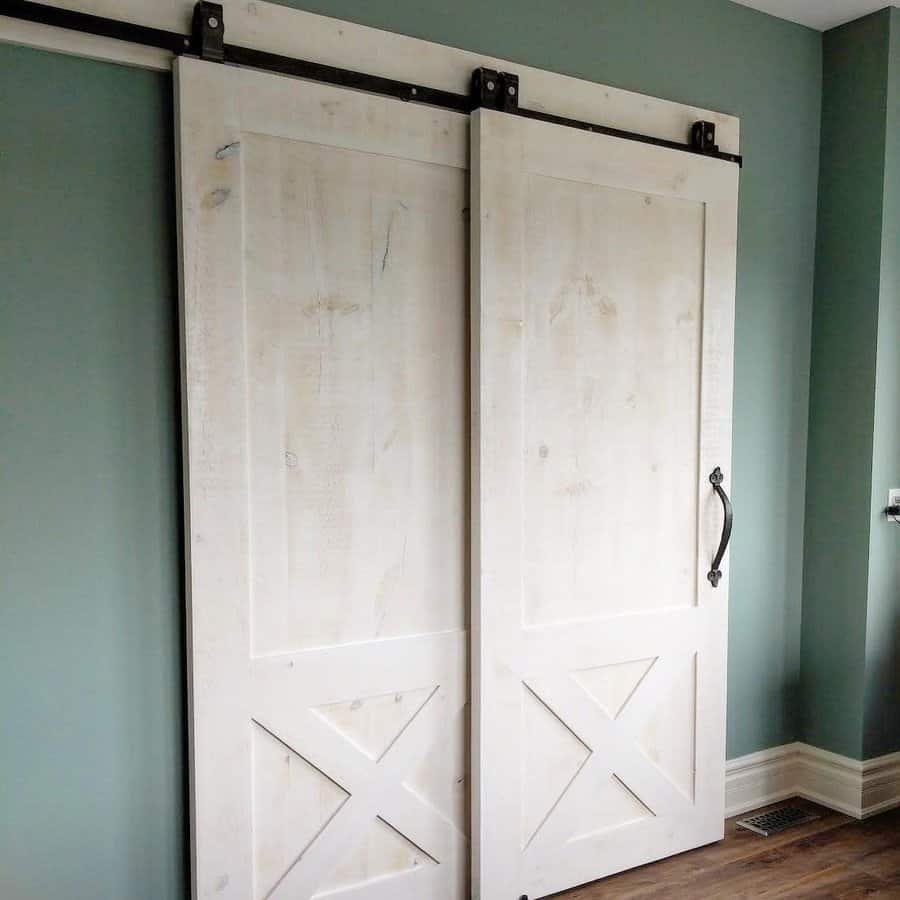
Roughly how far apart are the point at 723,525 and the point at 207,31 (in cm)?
190

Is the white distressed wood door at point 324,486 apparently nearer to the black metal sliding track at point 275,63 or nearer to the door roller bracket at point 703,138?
the black metal sliding track at point 275,63

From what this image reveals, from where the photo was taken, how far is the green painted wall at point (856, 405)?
111 inches

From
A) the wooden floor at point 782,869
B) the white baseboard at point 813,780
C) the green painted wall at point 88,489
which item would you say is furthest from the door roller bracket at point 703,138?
the wooden floor at point 782,869

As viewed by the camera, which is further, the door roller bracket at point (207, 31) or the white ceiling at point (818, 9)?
the white ceiling at point (818, 9)

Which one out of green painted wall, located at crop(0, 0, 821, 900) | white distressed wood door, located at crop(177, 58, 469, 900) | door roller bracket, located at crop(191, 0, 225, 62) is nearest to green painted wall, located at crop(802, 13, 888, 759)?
white distressed wood door, located at crop(177, 58, 469, 900)

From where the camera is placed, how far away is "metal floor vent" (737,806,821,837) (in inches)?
110

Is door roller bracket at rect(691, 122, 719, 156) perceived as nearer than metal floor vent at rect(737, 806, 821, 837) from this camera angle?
Yes

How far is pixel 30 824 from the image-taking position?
1779 mm

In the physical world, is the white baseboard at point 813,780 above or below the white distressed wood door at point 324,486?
below

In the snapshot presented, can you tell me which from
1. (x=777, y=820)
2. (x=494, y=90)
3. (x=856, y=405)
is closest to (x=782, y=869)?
(x=777, y=820)

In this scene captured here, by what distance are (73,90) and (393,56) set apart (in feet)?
2.38

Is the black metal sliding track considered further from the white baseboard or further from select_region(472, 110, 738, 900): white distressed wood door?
the white baseboard

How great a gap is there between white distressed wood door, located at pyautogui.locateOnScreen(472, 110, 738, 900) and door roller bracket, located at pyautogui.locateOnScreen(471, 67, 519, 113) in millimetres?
47

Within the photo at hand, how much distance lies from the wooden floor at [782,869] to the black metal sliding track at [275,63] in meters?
2.07
